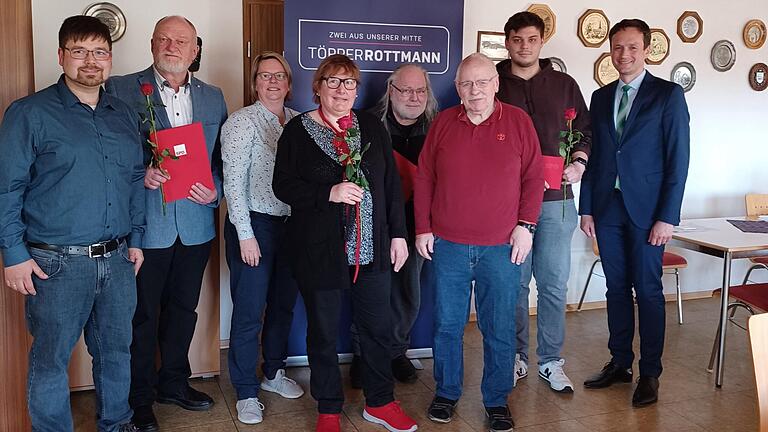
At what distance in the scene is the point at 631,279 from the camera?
3539mm

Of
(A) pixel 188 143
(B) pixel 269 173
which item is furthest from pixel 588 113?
(A) pixel 188 143

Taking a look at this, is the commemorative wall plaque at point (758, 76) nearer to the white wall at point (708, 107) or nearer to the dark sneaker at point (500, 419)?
the white wall at point (708, 107)

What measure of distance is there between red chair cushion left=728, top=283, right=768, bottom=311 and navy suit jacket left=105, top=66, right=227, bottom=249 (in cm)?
278

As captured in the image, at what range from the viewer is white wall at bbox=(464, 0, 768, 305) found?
503 cm

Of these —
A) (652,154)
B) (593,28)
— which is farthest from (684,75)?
(652,154)

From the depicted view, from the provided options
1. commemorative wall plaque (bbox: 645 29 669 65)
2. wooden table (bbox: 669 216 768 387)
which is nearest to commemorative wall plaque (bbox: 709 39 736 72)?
commemorative wall plaque (bbox: 645 29 669 65)

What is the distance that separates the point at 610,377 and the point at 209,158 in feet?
7.60

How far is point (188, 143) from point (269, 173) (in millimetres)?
371

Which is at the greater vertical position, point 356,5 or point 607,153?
point 356,5

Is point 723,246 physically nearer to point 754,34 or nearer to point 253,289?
point 253,289

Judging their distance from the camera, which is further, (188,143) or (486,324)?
(486,324)

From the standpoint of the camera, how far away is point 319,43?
142 inches

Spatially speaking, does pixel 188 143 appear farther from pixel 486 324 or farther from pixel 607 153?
pixel 607 153

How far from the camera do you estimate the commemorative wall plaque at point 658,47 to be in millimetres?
5215
